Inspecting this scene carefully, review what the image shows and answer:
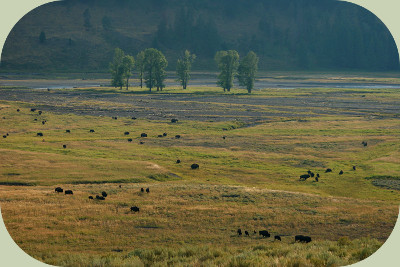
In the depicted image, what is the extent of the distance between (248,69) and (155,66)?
115 feet

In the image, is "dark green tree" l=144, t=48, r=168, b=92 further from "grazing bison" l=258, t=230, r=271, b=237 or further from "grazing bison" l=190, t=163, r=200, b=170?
"grazing bison" l=258, t=230, r=271, b=237

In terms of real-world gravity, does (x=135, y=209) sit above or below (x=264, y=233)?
below

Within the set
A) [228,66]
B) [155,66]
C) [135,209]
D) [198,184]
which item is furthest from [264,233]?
[155,66]

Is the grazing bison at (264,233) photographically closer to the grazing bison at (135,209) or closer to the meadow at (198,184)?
the meadow at (198,184)

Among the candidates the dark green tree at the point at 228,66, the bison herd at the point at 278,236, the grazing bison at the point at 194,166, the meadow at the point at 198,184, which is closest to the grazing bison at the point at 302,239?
the bison herd at the point at 278,236

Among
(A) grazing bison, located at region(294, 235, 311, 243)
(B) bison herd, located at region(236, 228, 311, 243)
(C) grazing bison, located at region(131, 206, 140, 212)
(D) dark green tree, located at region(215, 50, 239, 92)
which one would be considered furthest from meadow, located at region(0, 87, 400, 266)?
(D) dark green tree, located at region(215, 50, 239, 92)

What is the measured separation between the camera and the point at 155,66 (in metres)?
188

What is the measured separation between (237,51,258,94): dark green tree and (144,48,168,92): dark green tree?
1136 inches

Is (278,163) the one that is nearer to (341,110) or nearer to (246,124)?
(246,124)

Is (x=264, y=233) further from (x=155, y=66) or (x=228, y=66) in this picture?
(x=155, y=66)

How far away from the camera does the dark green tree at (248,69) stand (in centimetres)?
18500

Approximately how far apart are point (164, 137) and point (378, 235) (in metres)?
64.8

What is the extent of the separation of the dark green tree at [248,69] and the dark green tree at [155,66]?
28863 millimetres

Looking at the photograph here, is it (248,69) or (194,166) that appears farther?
(248,69)
